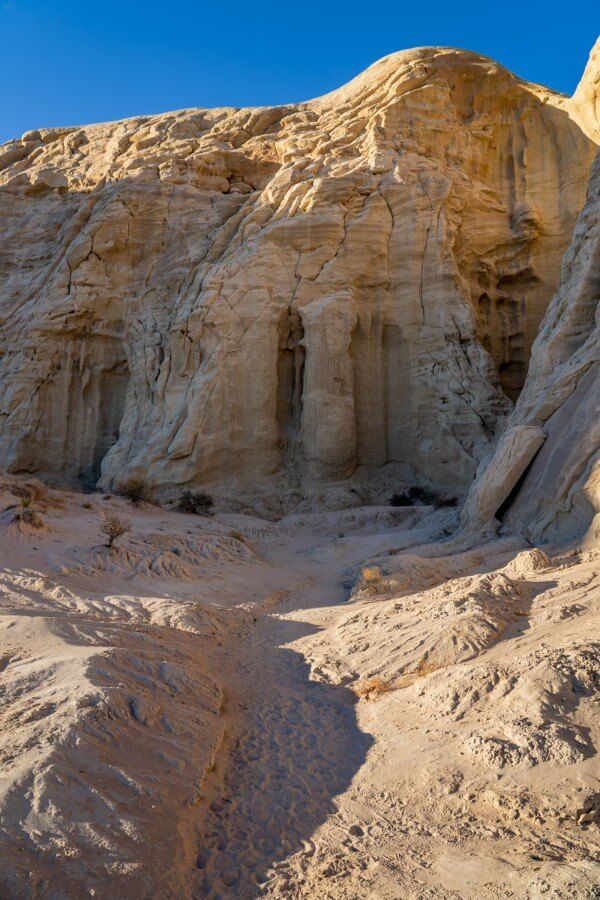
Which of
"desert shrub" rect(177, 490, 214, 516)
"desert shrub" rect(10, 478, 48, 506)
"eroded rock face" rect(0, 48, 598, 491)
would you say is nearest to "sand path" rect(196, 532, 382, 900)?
"desert shrub" rect(10, 478, 48, 506)

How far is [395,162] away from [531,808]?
20.4 meters

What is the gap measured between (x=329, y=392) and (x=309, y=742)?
1426 cm

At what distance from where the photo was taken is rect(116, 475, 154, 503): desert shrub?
58.7 ft

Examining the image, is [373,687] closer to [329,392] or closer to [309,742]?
[309,742]

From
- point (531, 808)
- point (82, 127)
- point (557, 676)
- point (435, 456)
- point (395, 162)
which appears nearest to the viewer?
point (531, 808)

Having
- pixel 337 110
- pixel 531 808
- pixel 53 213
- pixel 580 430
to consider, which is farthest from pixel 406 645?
pixel 53 213

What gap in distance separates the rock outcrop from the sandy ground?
3.49 feet

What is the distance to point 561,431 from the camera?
10266 mm

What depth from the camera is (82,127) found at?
26.9m

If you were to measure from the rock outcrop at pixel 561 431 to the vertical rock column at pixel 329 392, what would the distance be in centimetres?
662

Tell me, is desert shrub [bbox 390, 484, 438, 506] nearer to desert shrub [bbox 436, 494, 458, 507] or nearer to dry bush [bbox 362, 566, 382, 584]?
desert shrub [bbox 436, 494, 458, 507]

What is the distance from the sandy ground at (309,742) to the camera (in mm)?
3182

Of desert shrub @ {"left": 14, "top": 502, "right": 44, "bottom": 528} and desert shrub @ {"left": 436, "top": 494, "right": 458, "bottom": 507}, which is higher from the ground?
desert shrub @ {"left": 436, "top": 494, "right": 458, "bottom": 507}

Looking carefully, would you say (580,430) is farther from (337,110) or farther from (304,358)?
(337,110)
